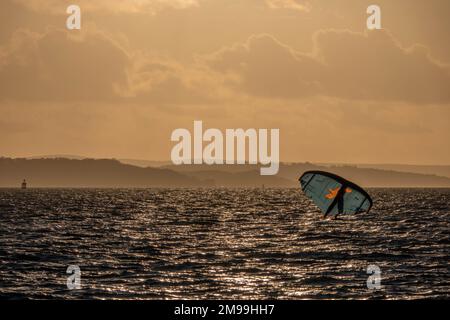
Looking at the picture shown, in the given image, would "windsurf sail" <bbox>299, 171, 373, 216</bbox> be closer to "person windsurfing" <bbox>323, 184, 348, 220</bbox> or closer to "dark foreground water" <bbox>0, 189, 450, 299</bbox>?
"person windsurfing" <bbox>323, 184, 348, 220</bbox>

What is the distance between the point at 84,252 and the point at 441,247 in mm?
23823

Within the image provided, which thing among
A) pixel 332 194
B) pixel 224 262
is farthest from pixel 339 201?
pixel 224 262

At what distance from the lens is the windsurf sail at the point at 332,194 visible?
24.8m

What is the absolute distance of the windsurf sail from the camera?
24781 mm

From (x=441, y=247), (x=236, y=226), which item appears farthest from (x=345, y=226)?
(x=441, y=247)

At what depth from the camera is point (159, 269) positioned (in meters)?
33.4

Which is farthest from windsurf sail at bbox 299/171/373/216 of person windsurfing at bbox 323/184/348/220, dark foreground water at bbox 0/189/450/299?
dark foreground water at bbox 0/189/450/299

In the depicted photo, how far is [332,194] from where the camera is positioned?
25.8 metres

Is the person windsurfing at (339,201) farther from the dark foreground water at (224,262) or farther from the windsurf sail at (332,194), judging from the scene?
the dark foreground water at (224,262)

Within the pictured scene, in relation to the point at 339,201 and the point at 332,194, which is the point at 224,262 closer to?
the point at 339,201

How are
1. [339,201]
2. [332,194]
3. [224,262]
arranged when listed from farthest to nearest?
[224,262], [339,201], [332,194]

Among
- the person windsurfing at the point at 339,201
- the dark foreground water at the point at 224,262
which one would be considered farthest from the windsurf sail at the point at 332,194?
the dark foreground water at the point at 224,262

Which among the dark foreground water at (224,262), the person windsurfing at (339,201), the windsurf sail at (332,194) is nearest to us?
the person windsurfing at (339,201)
